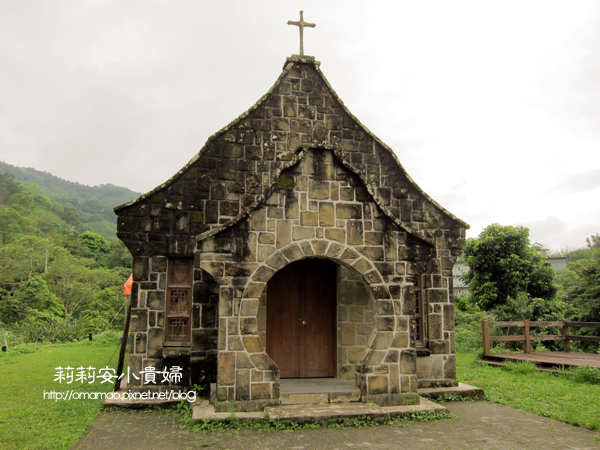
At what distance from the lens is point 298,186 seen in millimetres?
7477

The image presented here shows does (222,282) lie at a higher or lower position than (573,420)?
higher

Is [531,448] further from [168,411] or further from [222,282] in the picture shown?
[168,411]

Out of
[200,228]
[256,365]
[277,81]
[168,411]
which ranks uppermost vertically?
[277,81]

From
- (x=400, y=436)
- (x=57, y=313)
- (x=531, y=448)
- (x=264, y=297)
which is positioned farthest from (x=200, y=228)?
(x=57, y=313)

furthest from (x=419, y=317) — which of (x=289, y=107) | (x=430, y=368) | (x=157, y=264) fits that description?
(x=157, y=264)

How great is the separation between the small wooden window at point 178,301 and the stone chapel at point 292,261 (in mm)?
22

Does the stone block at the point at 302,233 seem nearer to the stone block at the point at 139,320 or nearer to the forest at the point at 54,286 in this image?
the stone block at the point at 139,320

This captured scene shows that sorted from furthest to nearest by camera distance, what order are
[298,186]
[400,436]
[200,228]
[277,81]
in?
[277,81], [200,228], [298,186], [400,436]

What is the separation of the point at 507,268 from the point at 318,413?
13568mm

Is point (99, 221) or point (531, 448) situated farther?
point (99, 221)

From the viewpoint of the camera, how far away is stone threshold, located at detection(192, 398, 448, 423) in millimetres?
6645

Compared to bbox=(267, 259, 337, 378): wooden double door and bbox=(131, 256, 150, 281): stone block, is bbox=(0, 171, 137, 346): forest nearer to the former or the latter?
bbox=(131, 256, 150, 281): stone block

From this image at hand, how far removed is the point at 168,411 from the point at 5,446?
8.20 ft

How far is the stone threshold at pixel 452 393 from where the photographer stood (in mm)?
8680
